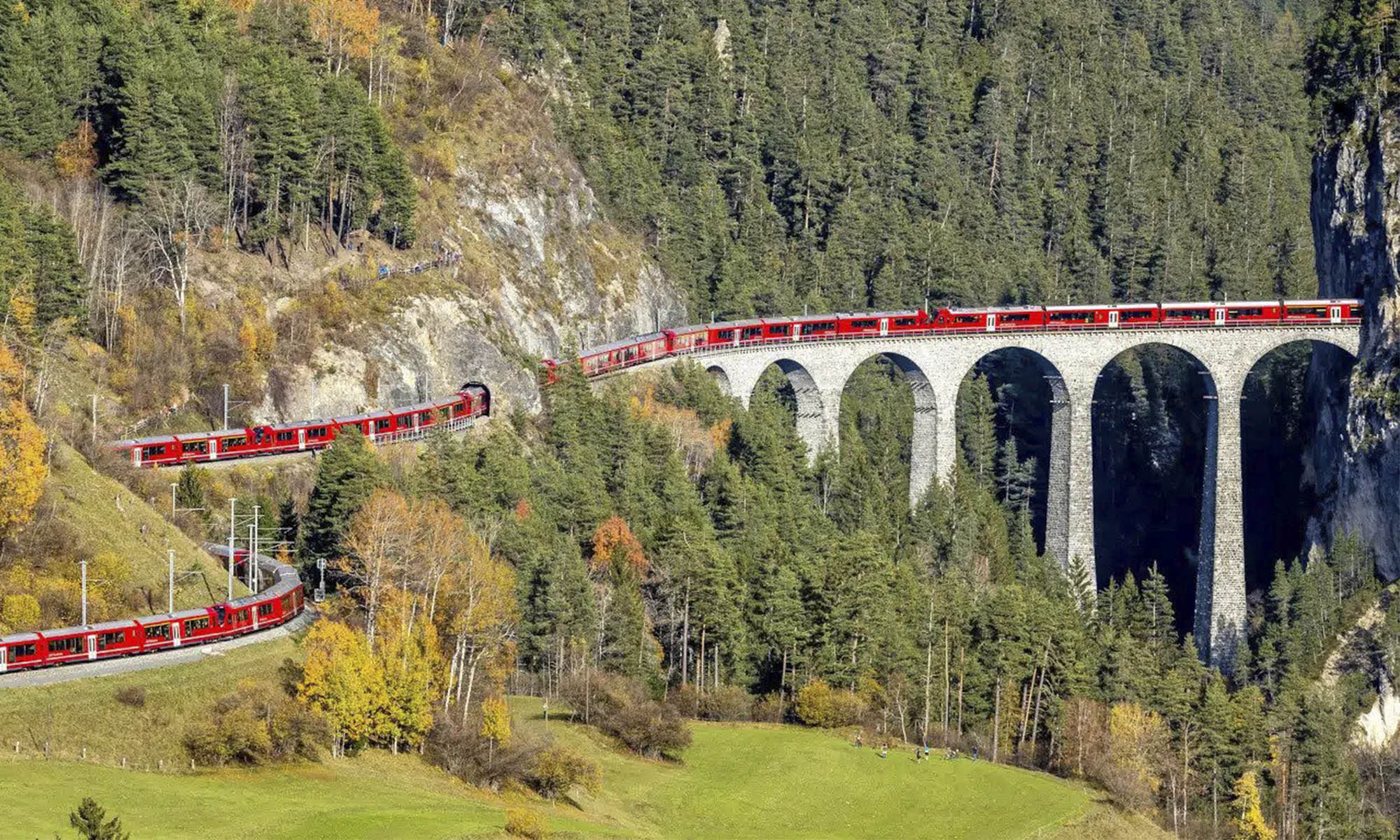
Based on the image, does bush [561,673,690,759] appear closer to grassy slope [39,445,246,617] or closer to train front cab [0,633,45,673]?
grassy slope [39,445,246,617]

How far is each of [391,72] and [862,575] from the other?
53.1 metres

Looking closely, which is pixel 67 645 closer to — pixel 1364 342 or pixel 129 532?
pixel 129 532

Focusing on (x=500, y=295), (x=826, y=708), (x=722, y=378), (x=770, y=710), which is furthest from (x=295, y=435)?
(x=722, y=378)

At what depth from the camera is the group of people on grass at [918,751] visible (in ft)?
336

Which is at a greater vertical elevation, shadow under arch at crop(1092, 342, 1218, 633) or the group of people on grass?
shadow under arch at crop(1092, 342, 1218, 633)

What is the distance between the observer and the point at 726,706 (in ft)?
356

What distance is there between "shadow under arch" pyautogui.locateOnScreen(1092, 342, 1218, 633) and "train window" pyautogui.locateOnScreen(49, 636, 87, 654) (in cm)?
10892

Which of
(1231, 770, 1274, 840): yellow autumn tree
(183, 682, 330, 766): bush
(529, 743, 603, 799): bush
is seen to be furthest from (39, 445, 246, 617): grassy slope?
(1231, 770, 1274, 840): yellow autumn tree

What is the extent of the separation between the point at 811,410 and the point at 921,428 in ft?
→ 26.3

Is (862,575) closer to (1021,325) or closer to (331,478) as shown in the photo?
(331,478)

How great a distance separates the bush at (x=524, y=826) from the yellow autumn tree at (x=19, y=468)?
2543 centimetres

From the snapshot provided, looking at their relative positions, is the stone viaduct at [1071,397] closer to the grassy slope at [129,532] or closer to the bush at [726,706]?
the bush at [726,706]

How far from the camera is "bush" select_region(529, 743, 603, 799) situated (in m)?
86.6

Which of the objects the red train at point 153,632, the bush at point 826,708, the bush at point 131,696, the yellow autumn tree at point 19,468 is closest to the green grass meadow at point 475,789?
the bush at point 131,696
